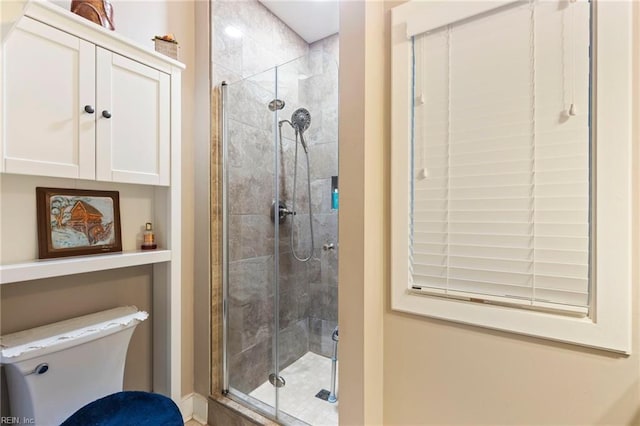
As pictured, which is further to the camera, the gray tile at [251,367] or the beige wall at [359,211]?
the gray tile at [251,367]

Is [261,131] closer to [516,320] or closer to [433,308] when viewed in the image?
[433,308]

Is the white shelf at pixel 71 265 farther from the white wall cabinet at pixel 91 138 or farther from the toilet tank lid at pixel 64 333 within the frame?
the toilet tank lid at pixel 64 333

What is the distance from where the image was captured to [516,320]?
104 cm

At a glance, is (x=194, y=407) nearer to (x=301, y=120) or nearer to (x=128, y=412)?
(x=128, y=412)

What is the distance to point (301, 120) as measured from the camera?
1.96m

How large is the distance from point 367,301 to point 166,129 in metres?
1.29

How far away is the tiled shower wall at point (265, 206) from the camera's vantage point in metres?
1.84

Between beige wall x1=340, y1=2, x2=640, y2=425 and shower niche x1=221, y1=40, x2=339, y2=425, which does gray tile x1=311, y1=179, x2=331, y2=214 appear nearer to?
shower niche x1=221, y1=40, x2=339, y2=425

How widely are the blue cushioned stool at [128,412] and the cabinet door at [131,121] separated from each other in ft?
2.92

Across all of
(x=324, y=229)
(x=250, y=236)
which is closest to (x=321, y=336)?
(x=324, y=229)

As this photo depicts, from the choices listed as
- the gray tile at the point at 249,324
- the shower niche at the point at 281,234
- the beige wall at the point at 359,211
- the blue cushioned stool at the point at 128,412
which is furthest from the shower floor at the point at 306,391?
the blue cushioned stool at the point at 128,412

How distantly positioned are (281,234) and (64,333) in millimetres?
1144

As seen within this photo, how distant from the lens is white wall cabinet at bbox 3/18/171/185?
→ 103cm

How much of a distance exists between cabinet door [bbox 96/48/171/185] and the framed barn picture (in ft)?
0.58
